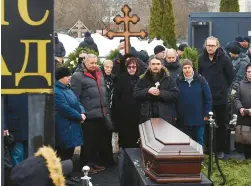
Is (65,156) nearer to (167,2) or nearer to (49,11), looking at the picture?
(49,11)

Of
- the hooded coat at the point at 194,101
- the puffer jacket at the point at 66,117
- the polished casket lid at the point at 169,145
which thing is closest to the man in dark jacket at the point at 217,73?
the hooded coat at the point at 194,101

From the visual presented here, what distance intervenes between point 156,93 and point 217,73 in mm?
1340

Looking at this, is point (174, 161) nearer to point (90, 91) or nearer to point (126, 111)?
point (90, 91)

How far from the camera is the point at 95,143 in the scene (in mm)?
7434

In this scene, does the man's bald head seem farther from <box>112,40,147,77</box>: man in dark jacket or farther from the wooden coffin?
the wooden coffin

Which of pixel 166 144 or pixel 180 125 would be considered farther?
pixel 180 125

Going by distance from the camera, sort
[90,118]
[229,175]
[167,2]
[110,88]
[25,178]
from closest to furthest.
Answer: [25,178], [229,175], [90,118], [110,88], [167,2]

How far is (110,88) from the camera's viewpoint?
7902mm

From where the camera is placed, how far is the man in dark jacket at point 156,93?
22.0 feet

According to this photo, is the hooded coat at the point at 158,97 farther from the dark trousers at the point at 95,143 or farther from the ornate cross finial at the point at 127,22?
the ornate cross finial at the point at 127,22

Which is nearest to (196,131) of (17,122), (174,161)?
(17,122)

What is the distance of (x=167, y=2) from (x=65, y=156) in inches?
643

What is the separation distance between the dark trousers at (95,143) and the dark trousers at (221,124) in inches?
59.0

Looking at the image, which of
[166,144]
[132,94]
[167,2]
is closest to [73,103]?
[132,94]
